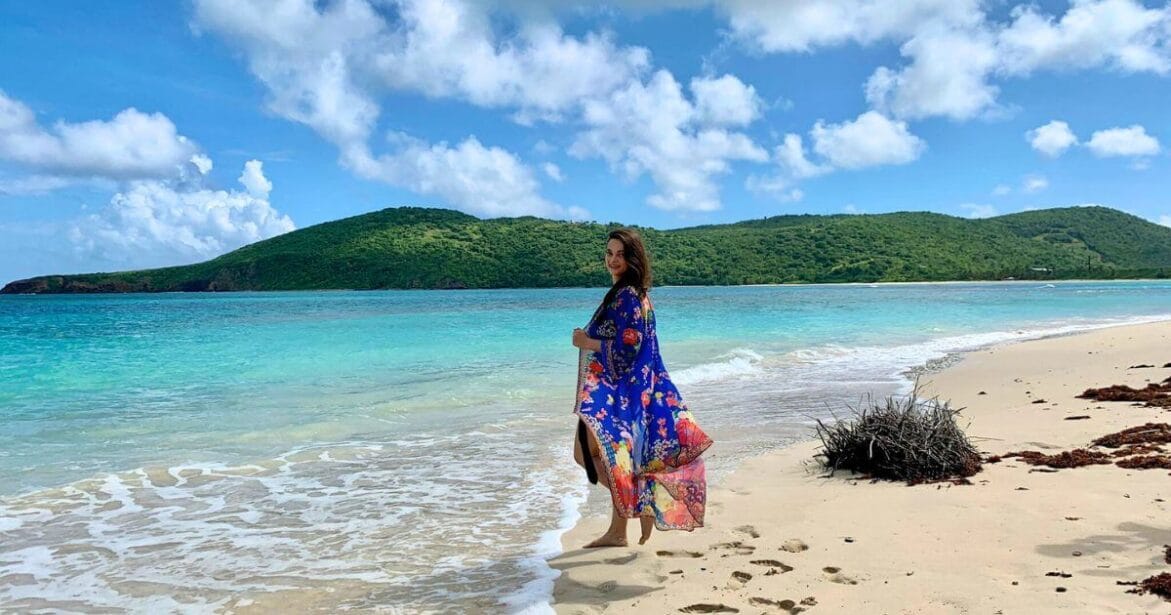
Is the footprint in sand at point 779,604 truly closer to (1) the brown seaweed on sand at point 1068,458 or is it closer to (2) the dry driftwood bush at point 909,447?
(2) the dry driftwood bush at point 909,447

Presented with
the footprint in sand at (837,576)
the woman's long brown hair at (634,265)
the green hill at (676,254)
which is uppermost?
the green hill at (676,254)

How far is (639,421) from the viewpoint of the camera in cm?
447

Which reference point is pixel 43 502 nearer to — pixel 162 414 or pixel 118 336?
pixel 162 414

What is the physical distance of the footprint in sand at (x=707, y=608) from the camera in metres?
3.74

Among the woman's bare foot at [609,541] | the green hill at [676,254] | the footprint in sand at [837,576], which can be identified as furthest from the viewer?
A: the green hill at [676,254]

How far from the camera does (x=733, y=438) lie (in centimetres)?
884

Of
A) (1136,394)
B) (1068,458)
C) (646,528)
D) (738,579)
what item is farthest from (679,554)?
(1136,394)

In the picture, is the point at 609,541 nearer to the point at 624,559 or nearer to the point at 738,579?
the point at 624,559

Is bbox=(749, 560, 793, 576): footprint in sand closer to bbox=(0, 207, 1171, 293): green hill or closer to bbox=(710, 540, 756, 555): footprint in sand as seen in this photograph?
bbox=(710, 540, 756, 555): footprint in sand

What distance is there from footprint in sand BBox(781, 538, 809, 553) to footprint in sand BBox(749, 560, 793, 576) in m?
0.23

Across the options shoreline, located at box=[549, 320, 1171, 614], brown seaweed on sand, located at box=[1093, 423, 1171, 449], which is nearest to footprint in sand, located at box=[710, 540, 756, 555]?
shoreline, located at box=[549, 320, 1171, 614]

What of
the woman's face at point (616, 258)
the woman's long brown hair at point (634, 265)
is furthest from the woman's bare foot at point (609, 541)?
the woman's face at point (616, 258)

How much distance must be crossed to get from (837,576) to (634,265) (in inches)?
80.8

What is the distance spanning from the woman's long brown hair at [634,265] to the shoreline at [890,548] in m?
1.64
